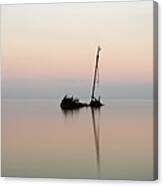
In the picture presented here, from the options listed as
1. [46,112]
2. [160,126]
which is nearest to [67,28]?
[46,112]

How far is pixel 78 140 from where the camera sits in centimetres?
222

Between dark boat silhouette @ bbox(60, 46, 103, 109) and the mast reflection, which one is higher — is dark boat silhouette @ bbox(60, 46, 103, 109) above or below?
above

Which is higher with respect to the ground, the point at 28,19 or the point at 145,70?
the point at 28,19

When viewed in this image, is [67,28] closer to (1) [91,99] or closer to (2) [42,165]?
(1) [91,99]

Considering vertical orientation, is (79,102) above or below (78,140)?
above

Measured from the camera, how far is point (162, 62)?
217 centimetres

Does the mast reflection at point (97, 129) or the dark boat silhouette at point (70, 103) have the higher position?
the dark boat silhouette at point (70, 103)

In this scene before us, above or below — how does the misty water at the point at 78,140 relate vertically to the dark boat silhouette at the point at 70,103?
below

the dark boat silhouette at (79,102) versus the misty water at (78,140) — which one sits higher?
the dark boat silhouette at (79,102)

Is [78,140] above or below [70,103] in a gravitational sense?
below

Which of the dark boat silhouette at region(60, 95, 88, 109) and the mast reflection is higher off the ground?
the dark boat silhouette at region(60, 95, 88, 109)

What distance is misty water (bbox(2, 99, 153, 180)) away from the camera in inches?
85.5

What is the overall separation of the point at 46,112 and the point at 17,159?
0.20 meters

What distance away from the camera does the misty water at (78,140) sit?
2.17 metres
